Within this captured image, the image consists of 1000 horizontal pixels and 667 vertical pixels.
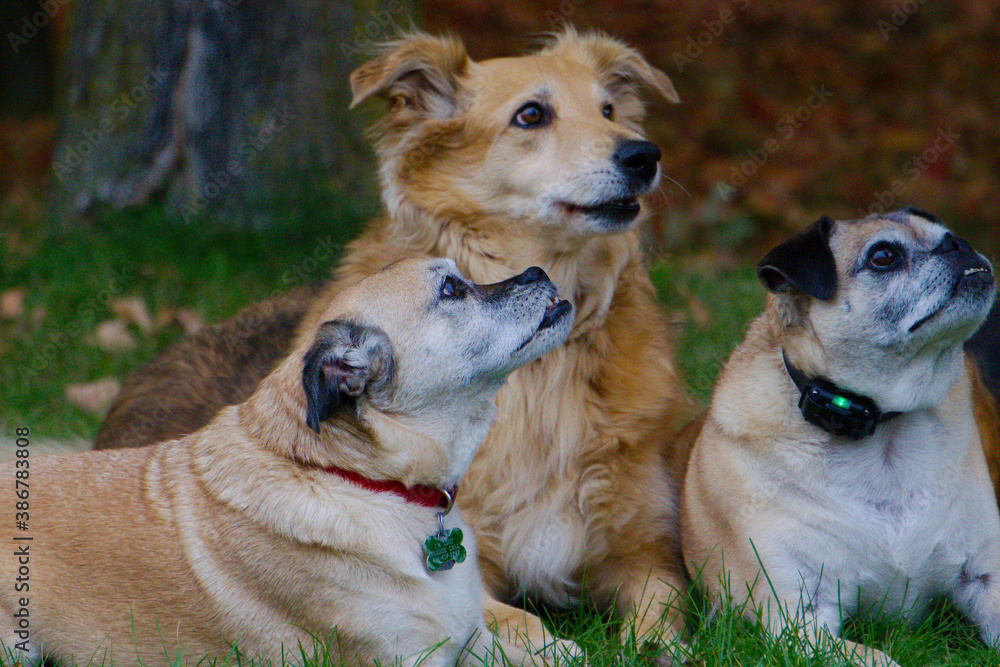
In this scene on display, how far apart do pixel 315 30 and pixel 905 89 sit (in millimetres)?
7068

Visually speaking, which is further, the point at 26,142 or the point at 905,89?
the point at 26,142

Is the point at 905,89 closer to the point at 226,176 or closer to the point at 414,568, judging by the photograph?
the point at 226,176

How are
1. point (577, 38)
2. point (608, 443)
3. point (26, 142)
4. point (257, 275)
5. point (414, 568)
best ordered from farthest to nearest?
point (26, 142) → point (257, 275) → point (577, 38) → point (608, 443) → point (414, 568)

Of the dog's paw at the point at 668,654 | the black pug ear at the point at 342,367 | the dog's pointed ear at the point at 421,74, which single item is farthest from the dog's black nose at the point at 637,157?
the dog's paw at the point at 668,654

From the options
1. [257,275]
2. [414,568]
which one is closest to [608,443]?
[414,568]

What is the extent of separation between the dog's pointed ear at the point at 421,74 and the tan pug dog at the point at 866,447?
1522 millimetres

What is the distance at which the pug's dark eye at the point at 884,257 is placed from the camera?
3143 mm

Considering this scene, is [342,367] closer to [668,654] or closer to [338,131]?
[668,654]

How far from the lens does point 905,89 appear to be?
449 inches

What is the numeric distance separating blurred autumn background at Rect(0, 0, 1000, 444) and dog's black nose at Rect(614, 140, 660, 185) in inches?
82.4

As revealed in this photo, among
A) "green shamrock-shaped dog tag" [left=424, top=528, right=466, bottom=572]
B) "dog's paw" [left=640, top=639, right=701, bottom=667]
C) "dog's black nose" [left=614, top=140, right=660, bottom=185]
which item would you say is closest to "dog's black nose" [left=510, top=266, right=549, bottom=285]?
"dog's black nose" [left=614, top=140, right=660, bottom=185]

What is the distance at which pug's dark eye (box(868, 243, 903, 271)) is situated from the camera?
3143 mm

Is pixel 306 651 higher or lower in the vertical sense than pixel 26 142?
higher

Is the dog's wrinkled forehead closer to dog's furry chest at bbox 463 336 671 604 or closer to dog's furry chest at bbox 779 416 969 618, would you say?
dog's furry chest at bbox 779 416 969 618
